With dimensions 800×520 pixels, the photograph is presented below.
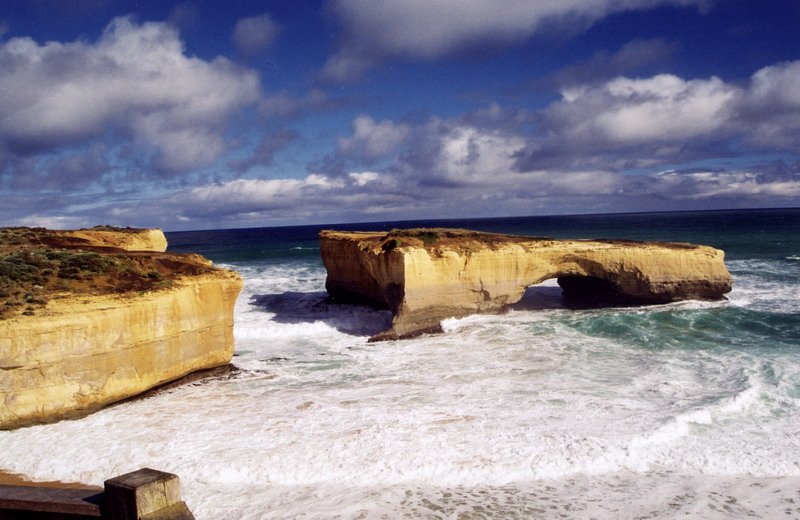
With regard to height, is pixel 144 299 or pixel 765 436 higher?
pixel 144 299

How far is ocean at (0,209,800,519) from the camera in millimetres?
7512

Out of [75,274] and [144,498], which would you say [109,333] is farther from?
[144,498]

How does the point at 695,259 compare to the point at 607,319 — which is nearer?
the point at 607,319

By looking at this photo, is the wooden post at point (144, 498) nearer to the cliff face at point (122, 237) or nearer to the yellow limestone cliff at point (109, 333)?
the yellow limestone cliff at point (109, 333)

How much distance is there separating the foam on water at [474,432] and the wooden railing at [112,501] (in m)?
2.68

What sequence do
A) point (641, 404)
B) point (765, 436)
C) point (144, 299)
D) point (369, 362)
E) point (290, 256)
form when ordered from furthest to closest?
point (290, 256) < point (369, 362) < point (144, 299) < point (641, 404) < point (765, 436)

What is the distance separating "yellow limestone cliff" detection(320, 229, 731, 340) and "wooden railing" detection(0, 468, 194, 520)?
12.7 m

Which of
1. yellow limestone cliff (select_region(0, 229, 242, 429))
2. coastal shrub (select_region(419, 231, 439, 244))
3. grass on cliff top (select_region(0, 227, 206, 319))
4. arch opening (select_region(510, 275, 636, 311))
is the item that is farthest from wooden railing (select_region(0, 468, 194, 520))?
arch opening (select_region(510, 275, 636, 311))

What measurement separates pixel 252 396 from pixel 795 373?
11564 mm

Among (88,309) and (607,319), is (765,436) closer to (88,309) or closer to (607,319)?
(607,319)

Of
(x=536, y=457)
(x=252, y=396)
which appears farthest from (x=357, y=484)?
(x=252, y=396)

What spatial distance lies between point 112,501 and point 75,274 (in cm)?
943

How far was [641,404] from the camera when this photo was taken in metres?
10.6

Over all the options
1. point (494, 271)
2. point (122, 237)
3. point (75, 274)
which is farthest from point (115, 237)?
point (494, 271)
